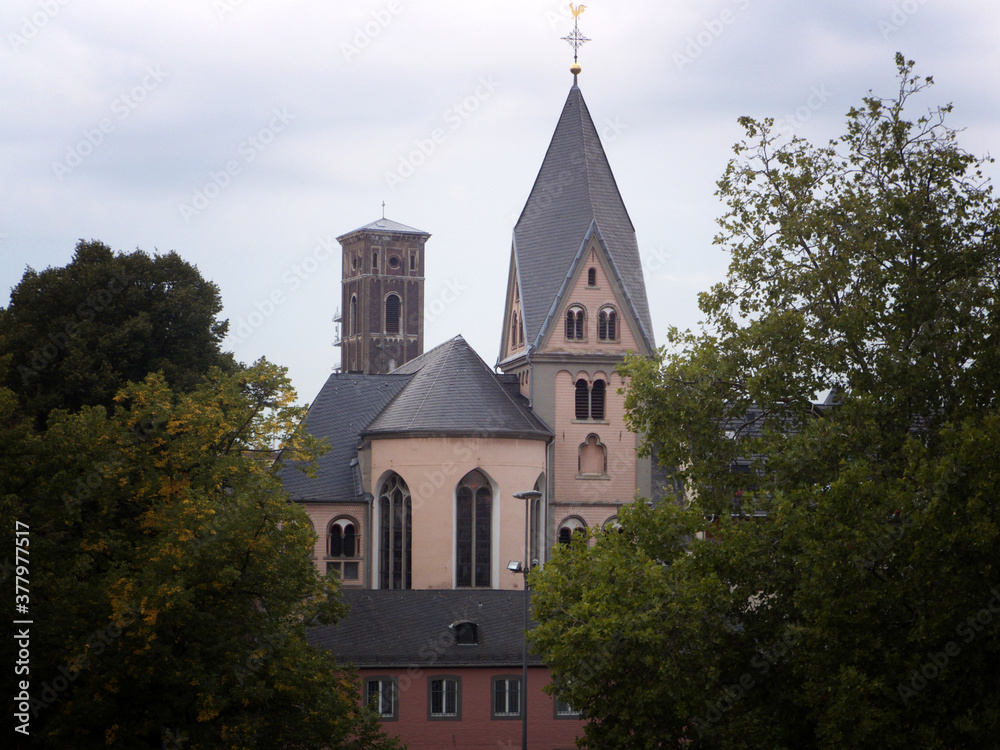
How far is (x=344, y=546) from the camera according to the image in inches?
2303

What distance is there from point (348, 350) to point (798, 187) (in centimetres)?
8988

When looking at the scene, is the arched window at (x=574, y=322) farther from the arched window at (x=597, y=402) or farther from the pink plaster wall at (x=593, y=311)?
the arched window at (x=597, y=402)

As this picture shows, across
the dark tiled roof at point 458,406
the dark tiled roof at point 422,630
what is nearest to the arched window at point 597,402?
the dark tiled roof at point 458,406

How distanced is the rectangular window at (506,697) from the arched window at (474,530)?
1121cm

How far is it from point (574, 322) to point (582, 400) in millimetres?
3377

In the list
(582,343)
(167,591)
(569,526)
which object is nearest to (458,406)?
(582,343)

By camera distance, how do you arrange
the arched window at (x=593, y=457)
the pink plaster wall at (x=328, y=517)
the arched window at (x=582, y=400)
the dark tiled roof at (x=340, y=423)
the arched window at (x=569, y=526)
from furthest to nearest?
the arched window at (x=582, y=400), the arched window at (x=593, y=457), the arched window at (x=569, y=526), the dark tiled roof at (x=340, y=423), the pink plaster wall at (x=328, y=517)

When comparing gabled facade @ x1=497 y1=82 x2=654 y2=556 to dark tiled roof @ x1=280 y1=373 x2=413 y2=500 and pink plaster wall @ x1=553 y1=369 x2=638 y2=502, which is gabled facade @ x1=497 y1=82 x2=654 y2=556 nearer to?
pink plaster wall @ x1=553 y1=369 x2=638 y2=502

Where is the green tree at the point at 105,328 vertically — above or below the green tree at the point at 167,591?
above

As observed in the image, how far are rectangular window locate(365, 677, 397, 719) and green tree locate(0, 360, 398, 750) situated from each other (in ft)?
30.7

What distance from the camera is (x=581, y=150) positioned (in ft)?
A: 206

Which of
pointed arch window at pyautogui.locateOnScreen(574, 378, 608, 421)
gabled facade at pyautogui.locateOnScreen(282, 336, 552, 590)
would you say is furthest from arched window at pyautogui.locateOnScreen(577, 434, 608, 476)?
gabled facade at pyautogui.locateOnScreen(282, 336, 552, 590)

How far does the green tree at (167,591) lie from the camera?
28.8 meters

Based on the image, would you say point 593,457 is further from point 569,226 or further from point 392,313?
point 392,313
